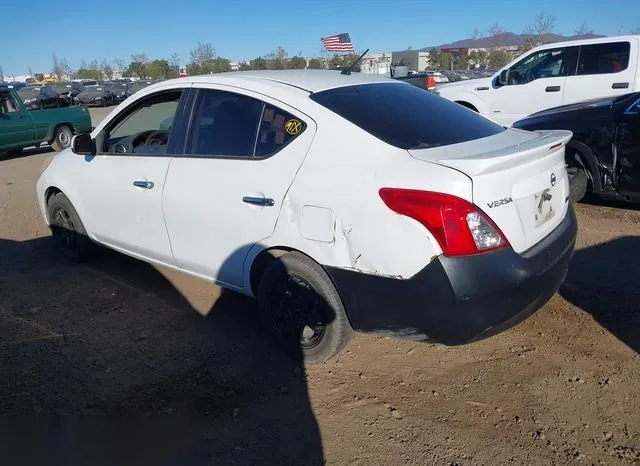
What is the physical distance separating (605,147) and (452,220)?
4085mm

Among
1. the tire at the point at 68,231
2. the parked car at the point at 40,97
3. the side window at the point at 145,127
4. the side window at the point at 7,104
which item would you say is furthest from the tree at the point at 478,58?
the tire at the point at 68,231

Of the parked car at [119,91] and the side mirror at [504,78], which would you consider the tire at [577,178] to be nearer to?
the side mirror at [504,78]

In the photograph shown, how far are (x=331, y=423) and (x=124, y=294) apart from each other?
8.02 ft

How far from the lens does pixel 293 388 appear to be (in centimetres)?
320

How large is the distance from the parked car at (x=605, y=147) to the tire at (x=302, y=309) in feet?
13.0

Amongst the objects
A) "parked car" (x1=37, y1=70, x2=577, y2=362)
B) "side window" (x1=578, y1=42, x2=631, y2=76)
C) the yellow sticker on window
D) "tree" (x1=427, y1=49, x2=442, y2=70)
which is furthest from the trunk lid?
"tree" (x1=427, y1=49, x2=442, y2=70)

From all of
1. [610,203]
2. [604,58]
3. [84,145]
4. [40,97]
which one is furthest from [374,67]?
[84,145]

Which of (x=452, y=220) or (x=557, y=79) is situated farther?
(x=557, y=79)

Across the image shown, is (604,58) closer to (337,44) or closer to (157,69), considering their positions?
(337,44)

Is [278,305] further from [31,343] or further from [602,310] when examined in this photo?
[602,310]

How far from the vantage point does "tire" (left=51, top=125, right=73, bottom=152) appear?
14562 millimetres

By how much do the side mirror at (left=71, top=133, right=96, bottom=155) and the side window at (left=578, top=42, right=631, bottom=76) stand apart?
791 centimetres

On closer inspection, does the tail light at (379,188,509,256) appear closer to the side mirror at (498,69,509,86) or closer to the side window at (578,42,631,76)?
the side window at (578,42,631,76)

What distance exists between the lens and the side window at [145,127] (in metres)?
4.17
